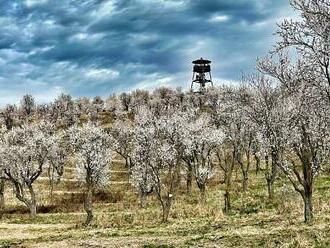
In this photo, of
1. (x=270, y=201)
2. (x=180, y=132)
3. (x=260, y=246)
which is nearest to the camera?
(x=260, y=246)

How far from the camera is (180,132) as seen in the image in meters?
50.4

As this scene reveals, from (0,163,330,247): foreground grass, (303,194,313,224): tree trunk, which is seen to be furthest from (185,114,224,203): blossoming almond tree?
(303,194,313,224): tree trunk

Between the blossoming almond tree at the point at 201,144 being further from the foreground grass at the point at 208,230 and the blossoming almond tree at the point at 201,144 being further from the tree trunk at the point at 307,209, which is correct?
the tree trunk at the point at 307,209

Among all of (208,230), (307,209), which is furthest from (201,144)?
(307,209)

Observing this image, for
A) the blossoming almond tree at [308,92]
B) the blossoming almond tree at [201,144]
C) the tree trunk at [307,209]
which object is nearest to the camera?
the blossoming almond tree at [308,92]

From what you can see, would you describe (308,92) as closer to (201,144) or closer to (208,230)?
(208,230)

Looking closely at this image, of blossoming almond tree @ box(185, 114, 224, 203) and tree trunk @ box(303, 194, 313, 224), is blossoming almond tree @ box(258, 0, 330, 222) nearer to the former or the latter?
tree trunk @ box(303, 194, 313, 224)

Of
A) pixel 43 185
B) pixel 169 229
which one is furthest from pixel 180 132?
pixel 43 185

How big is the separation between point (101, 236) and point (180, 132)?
53.3ft

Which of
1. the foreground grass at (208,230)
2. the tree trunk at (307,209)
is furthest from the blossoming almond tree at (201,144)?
the tree trunk at (307,209)

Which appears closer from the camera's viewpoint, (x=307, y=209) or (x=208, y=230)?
(x=307, y=209)

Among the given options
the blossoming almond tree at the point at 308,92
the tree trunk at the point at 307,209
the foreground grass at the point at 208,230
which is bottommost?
the foreground grass at the point at 208,230

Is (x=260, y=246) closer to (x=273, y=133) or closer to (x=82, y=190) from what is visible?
(x=273, y=133)

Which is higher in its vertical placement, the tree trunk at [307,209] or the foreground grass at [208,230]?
the tree trunk at [307,209]
